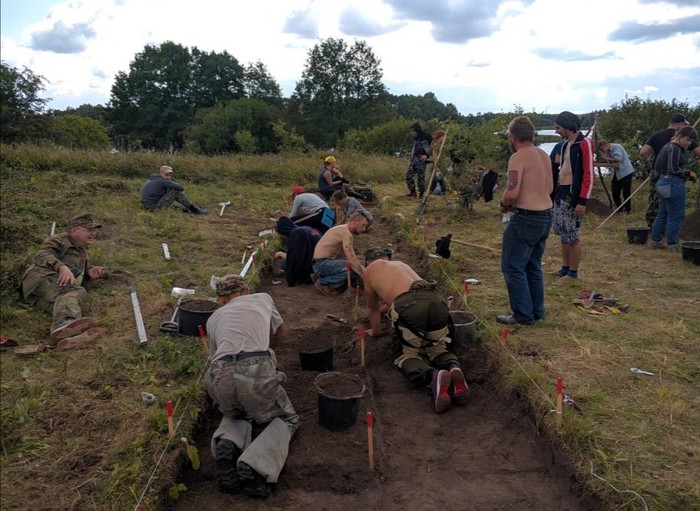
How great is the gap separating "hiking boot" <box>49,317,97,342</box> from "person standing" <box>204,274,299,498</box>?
185cm

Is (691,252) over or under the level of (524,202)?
under

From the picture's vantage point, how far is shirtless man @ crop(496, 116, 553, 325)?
4656mm

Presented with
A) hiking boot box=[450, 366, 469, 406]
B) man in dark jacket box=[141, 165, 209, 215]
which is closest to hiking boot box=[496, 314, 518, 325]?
hiking boot box=[450, 366, 469, 406]

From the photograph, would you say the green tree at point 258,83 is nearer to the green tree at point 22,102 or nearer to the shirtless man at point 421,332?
the green tree at point 22,102

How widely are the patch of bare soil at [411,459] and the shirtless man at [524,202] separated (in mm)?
848

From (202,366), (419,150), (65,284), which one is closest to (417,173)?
(419,150)

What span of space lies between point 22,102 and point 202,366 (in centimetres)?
3763

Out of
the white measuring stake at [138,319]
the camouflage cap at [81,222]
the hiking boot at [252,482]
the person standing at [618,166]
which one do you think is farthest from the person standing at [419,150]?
the hiking boot at [252,482]

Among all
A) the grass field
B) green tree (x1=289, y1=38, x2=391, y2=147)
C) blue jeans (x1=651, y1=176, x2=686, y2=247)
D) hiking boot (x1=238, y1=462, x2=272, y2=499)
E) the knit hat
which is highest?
green tree (x1=289, y1=38, x2=391, y2=147)

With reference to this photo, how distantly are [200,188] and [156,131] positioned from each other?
46.6 meters

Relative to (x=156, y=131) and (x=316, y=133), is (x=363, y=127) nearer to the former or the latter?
(x=316, y=133)

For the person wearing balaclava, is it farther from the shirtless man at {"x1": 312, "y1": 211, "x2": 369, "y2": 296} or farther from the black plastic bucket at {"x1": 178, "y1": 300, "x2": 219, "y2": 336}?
the black plastic bucket at {"x1": 178, "y1": 300, "x2": 219, "y2": 336}

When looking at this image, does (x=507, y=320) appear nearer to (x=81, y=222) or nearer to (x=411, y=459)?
(x=411, y=459)

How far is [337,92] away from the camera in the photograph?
162 feet
